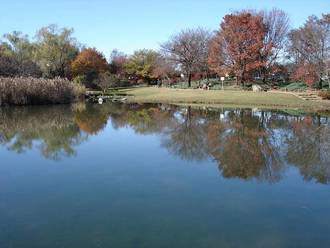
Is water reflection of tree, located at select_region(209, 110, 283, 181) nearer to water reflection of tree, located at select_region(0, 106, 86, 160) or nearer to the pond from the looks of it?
the pond

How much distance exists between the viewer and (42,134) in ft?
53.6

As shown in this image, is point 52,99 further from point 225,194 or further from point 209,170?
point 225,194

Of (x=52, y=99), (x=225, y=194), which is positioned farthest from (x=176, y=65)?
(x=225, y=194)

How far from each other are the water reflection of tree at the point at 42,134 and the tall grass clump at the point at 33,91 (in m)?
7.14

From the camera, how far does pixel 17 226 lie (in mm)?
6539

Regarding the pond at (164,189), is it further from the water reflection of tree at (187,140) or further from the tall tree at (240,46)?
the tall tree at (240,46)

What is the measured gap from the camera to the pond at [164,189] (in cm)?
627

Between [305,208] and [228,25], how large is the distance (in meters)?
41.8

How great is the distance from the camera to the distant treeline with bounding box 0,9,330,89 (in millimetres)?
43781

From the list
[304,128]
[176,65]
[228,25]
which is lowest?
[304,128]

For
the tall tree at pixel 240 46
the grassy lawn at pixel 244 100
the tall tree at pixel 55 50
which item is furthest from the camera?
the tall tree at pixel 55 50

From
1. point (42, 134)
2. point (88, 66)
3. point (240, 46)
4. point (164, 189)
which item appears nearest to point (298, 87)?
point (240, 46)

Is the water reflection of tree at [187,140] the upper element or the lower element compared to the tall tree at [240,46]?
lower

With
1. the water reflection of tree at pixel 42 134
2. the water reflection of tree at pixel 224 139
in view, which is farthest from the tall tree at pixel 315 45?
the water reflection of tree at pixel 42 134
